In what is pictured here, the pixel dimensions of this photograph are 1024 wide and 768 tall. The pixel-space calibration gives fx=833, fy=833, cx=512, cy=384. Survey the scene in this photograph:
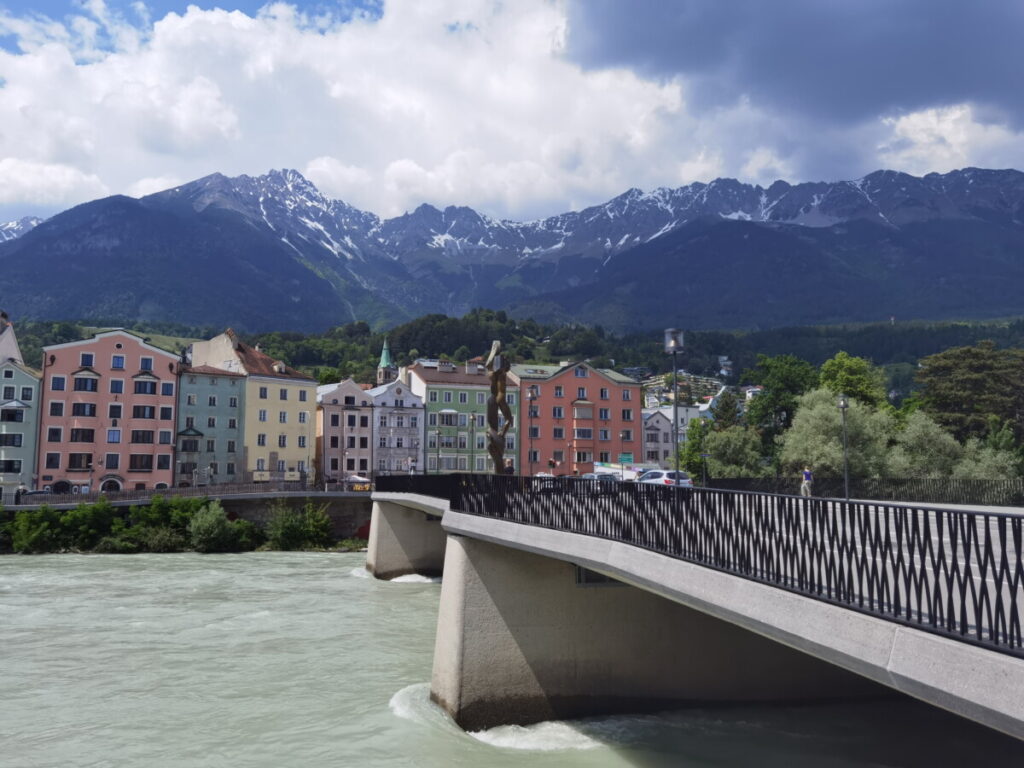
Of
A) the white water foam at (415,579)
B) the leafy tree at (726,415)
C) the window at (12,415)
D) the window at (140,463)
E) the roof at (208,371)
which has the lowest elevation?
the white water foam at (415,579)

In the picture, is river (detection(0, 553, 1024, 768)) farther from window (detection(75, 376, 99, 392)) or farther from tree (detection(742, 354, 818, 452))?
tree (detection(742, 354, 818, 452))

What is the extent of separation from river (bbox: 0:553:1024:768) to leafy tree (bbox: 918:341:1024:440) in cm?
5477

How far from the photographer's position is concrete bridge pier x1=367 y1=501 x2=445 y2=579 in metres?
37.7

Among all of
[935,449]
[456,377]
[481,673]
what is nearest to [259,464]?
[456,377]

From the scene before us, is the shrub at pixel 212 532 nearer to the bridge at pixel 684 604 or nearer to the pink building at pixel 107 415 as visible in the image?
the pink building at pixel 107 415

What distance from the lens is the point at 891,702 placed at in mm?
17828

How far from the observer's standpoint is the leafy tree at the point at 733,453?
64750mm

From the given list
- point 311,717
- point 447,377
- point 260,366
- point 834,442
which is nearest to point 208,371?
point 260,366

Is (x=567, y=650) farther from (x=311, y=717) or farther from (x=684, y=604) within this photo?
(x=311, y=717)

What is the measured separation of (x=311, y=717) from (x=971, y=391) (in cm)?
6530

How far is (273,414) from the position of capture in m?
77.1

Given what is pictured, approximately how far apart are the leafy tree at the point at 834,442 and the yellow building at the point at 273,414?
44.0 m

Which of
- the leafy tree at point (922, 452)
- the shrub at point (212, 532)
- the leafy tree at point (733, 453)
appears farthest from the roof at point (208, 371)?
the leafy tree at point (922, 452)

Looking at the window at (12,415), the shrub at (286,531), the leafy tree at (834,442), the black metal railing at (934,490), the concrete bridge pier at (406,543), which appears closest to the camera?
the black metal railing at (934,490)
